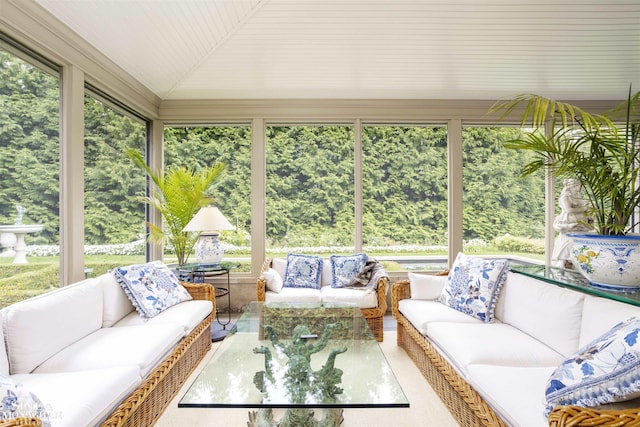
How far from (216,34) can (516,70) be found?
3.26 metres

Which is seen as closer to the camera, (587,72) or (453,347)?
(453,347)

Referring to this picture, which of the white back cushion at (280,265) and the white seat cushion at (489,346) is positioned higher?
the white back cushion at (280,265)

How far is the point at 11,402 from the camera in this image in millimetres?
1121

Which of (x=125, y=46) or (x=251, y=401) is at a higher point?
(x=125, y=46)

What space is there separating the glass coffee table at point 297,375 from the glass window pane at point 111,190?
183cm

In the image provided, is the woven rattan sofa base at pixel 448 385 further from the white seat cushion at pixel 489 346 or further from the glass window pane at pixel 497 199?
the glass window pane at pixel 497 199

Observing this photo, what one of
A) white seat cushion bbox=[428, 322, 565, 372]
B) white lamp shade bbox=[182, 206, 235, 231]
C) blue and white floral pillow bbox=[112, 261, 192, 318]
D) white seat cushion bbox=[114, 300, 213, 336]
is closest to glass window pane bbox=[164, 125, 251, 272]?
white lamp shade bbox=[182, 206, 235, 231]

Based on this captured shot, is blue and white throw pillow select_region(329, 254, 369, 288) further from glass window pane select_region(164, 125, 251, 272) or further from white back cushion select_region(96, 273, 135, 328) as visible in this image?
white back cushion select_region(96, 273, 135, 328)

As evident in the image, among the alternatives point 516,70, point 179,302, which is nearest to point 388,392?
point 179,302

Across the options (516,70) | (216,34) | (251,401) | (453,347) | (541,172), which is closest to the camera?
(251,401)

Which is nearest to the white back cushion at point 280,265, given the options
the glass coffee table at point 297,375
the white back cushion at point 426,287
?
the glass coffee table at point 297,375

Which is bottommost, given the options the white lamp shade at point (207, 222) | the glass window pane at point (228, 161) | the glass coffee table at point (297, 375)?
the glass coffee table at point (297, 375)

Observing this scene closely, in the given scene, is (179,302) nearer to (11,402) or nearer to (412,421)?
(11,402)

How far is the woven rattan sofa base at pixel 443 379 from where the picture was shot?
5.15 feet
